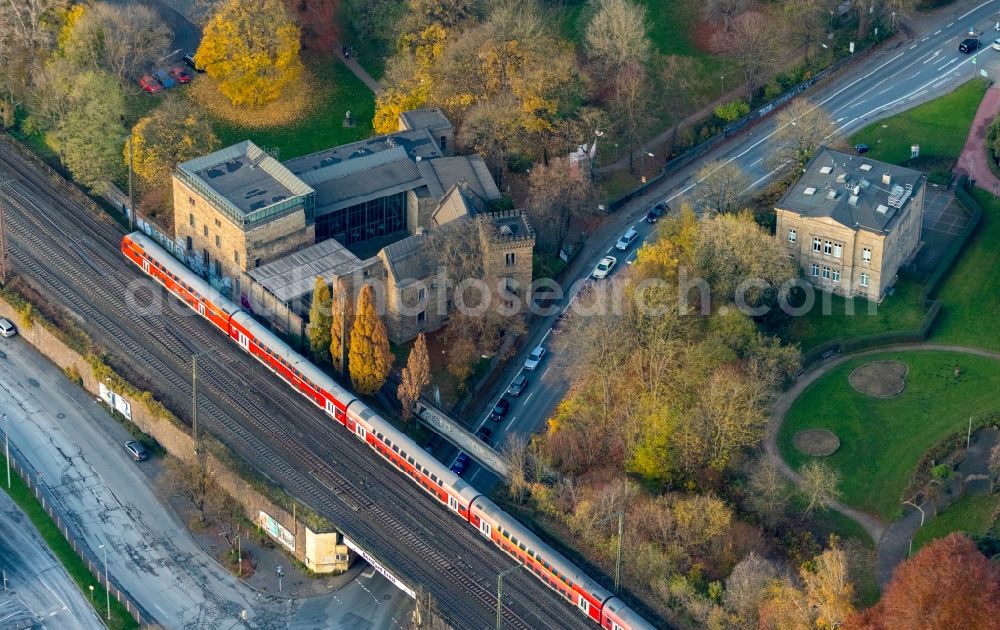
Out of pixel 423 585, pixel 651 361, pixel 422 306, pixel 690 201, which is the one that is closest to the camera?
pixel 423 585

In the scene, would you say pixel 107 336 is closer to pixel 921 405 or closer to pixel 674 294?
pixel 674 294

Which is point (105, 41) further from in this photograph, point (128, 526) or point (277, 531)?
point (277, 531)

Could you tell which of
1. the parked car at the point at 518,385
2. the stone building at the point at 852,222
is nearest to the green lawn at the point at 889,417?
the stone building at the point at 852,222

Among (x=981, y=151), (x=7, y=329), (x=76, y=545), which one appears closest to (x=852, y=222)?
(x=981, y=151)

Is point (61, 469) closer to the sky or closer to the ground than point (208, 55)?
closer to the ground

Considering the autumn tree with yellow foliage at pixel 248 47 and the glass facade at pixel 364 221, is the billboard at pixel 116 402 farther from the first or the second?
the autumn tree with yellow foliage at pixel 248 47

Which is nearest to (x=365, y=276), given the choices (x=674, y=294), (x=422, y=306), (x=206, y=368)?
(x=422, y=306)
